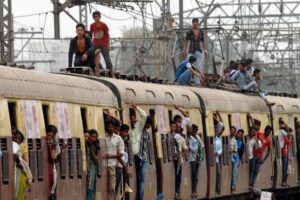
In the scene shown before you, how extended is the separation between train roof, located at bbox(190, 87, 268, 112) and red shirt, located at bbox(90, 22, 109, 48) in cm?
340

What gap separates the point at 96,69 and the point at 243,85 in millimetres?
11665

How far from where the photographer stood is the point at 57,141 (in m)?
20.5

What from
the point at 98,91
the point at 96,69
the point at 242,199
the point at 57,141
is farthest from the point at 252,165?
the point at 57,141

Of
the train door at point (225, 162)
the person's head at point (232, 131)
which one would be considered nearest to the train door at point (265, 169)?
the train door at point (225, 162)

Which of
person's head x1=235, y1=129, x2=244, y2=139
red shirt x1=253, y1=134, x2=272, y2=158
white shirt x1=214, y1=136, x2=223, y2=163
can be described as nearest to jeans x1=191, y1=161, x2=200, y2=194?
white shirt x1=214, y1=136, x2=223, y2=163

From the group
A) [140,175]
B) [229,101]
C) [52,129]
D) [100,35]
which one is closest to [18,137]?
[52,129]

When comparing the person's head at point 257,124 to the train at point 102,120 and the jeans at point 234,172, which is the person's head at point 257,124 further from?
the jeans at point 234,172

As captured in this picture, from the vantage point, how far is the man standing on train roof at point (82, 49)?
26594 mm

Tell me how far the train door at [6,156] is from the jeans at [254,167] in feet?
55.3

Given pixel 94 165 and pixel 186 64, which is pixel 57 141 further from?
pixel 186 64

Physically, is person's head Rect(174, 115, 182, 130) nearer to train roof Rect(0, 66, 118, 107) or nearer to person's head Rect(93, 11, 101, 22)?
person's head Rect(93, 11, 101, 22)

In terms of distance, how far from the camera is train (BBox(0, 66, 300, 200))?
1917 centimetres

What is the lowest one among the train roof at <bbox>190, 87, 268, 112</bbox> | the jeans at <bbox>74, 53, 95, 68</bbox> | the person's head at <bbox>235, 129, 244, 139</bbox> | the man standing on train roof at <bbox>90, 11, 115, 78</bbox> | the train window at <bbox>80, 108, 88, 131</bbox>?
the person's head at <bbox>235, 129, 244, 139</bbox>

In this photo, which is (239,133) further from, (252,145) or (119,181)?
(119,181)
